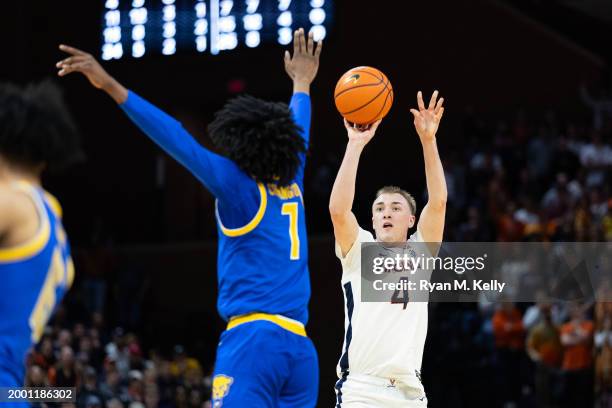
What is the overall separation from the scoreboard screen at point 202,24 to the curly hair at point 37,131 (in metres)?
8.46

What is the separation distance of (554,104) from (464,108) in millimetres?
1550

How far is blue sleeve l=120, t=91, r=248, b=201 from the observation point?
521cm

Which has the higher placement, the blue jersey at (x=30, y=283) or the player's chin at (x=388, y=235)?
the player's chin at (x=388, y=235)

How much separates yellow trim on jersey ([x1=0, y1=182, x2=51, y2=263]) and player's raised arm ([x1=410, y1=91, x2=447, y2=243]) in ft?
8.73

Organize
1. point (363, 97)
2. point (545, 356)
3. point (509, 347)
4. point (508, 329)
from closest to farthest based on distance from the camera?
point (363, 97) < point (545, 356) < point (509, 347) < point (508, 329)

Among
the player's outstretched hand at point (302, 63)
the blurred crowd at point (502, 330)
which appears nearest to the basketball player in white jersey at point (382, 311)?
the player's outstretched hand at point (302, 63)

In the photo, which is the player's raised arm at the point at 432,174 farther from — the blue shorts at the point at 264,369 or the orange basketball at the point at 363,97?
the blue shorts at the point at 264,369

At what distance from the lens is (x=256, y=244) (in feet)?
18.1

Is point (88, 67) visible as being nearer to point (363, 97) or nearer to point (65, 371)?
point (363, 97)

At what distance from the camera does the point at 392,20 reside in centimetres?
1909

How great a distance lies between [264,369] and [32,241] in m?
1.63

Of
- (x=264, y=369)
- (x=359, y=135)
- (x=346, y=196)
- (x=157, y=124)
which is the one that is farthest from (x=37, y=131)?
(x=359, y=135)

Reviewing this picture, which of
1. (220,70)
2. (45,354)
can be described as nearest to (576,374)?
(45,354)

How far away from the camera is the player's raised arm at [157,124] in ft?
16.3
